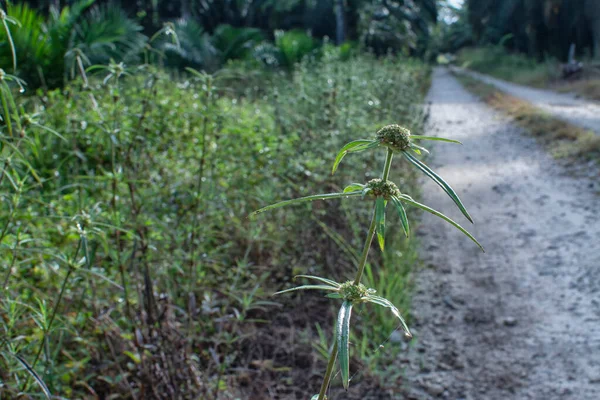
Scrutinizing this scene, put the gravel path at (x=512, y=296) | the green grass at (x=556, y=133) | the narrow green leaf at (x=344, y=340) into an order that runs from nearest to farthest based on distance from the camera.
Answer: the narrow green leaf at (x=344, y=340)
the gravel path at (x=512, y=296)
the green grass at (x=556, y=133)

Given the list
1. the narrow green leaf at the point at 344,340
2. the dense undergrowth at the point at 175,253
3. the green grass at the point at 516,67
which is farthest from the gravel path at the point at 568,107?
the narrow green leaf at the point at 344,340

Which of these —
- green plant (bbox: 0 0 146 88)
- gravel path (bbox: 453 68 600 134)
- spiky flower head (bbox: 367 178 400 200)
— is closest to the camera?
spiky flower head (bbox: 367 178 400 200)

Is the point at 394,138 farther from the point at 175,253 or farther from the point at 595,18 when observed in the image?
the point at 595,18

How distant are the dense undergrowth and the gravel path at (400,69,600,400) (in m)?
0.27

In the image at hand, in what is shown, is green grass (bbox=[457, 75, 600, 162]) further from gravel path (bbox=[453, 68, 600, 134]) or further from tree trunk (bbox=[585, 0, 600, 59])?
tree trunk (bbox=[585, 0, 600, 59])

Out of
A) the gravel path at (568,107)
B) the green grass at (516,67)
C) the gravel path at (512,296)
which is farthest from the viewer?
the green grass at (516,67)

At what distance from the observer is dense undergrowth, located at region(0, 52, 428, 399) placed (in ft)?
6.21

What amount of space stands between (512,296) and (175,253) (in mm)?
2038

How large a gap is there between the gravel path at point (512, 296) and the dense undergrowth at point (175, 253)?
0.27m

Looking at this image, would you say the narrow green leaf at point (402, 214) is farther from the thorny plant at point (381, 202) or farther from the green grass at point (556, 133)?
the green grass at point (556, 133)

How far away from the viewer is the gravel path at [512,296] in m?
2.56

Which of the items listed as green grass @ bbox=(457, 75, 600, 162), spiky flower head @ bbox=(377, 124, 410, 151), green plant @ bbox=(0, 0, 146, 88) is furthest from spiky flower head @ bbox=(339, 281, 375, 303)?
green grass @ bbox=(457, 75, 600, 162)

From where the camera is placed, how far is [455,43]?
50.8m

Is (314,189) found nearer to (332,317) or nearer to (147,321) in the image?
(332,317)
